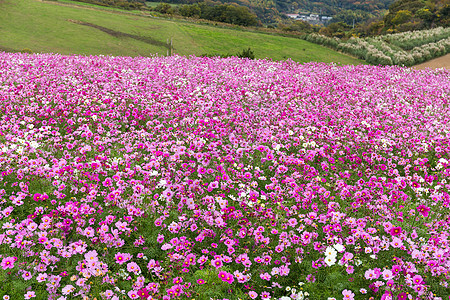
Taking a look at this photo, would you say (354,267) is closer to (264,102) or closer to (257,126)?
(257,126)

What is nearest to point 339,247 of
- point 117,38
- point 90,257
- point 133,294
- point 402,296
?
point 402,296

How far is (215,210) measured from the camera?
4.75m

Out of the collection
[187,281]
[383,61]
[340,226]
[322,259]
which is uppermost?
[383,61]

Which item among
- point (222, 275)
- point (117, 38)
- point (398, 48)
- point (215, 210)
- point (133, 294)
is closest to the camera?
point (133, 294)

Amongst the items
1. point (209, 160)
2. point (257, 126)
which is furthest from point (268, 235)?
point (257, 126)

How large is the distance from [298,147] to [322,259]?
12.6 ft

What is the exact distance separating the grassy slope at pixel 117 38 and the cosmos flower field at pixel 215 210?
23.3 metres

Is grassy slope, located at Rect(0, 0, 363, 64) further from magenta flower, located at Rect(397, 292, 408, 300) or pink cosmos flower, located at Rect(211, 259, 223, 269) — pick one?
magenta flower, located at Rect(397, 292, 408, 300)

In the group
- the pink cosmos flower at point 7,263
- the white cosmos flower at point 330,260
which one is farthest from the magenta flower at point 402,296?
the pink cosmos flower at point 7,263

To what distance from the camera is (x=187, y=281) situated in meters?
3.91

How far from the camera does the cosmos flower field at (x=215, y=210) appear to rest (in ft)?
12.5

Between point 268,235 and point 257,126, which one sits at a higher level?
point 257,126

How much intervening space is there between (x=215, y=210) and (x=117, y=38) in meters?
33.9

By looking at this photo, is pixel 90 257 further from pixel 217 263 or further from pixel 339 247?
pixel 339 247
